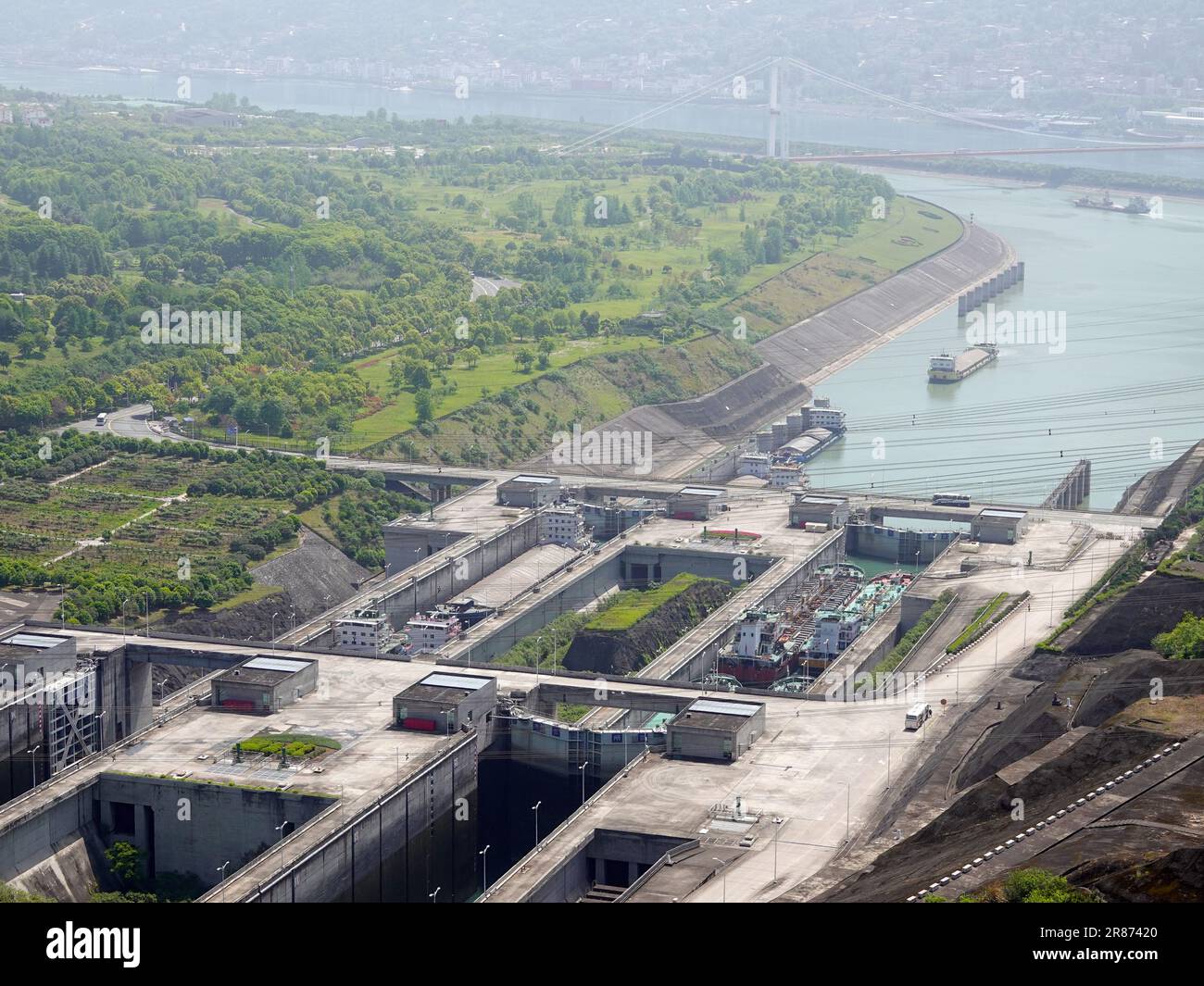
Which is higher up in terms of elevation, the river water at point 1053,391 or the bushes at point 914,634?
the river water at point 1053,391

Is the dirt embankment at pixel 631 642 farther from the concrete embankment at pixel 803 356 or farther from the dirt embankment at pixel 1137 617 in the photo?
the concrete embankment at pixel 803 356

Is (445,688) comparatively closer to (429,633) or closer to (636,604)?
(429,633)

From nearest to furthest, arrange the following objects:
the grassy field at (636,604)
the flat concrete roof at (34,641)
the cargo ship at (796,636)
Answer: the flat concrete roof at (34,641) < the cargo ship at (796,636) < the grassy field at (636,604)

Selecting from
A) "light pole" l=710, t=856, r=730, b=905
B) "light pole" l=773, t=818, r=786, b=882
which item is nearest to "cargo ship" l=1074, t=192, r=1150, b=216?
"light pole" l=773, t=818, r=786, b=882

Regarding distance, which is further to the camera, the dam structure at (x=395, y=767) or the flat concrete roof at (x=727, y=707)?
the flat concrete roof at (x=727, y=707)

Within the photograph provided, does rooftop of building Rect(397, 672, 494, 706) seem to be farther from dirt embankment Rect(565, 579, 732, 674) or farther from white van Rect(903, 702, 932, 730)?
white van Rect(903, 702, 932, 730)

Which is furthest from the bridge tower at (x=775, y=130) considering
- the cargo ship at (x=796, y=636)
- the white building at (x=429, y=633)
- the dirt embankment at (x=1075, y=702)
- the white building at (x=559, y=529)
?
the dirt embankment at (x=1075, y=702)
